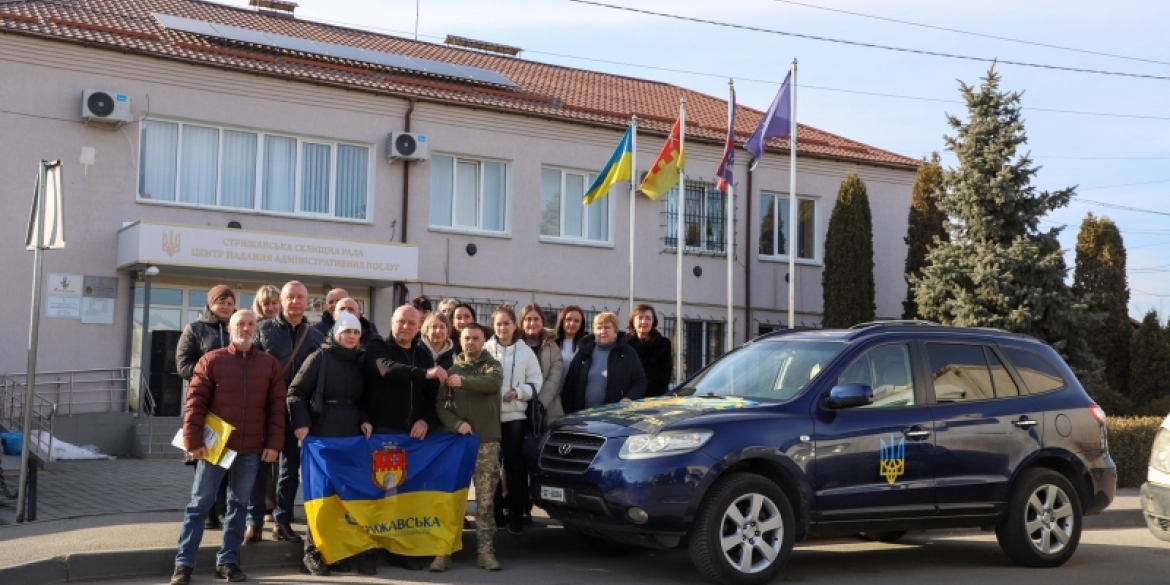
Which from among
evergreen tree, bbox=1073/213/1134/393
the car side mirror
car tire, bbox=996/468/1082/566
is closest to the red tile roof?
evergreen tree, bbox=1073/213/1134/393

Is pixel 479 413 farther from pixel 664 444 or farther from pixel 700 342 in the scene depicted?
pixel 700 342

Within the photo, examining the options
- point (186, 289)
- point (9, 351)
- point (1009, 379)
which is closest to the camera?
point (1009, 379)

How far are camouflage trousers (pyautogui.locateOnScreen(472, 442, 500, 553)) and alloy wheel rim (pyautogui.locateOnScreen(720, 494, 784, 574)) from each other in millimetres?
1851

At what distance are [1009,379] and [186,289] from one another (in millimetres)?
13493

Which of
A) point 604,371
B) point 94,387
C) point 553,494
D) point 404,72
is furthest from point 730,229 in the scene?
point 553,494

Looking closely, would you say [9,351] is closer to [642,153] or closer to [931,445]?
[642,153]

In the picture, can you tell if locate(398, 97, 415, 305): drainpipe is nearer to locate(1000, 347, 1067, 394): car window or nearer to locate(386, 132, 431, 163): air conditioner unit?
locate(386, 132, 431, 163): air conditioner unit

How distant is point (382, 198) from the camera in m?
21.0

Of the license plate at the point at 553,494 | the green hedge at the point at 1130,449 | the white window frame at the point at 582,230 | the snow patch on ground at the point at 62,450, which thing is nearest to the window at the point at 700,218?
the white window frame at the point at 582,230

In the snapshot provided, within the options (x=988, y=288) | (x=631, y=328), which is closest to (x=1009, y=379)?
(x=631, y=328)

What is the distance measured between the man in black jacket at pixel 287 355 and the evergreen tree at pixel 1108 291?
62.3ft

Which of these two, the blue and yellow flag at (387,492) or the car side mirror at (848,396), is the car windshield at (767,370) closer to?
the car side mirror at (848,396)

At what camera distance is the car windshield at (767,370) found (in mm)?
9414

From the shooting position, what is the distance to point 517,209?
2220 centimetres
